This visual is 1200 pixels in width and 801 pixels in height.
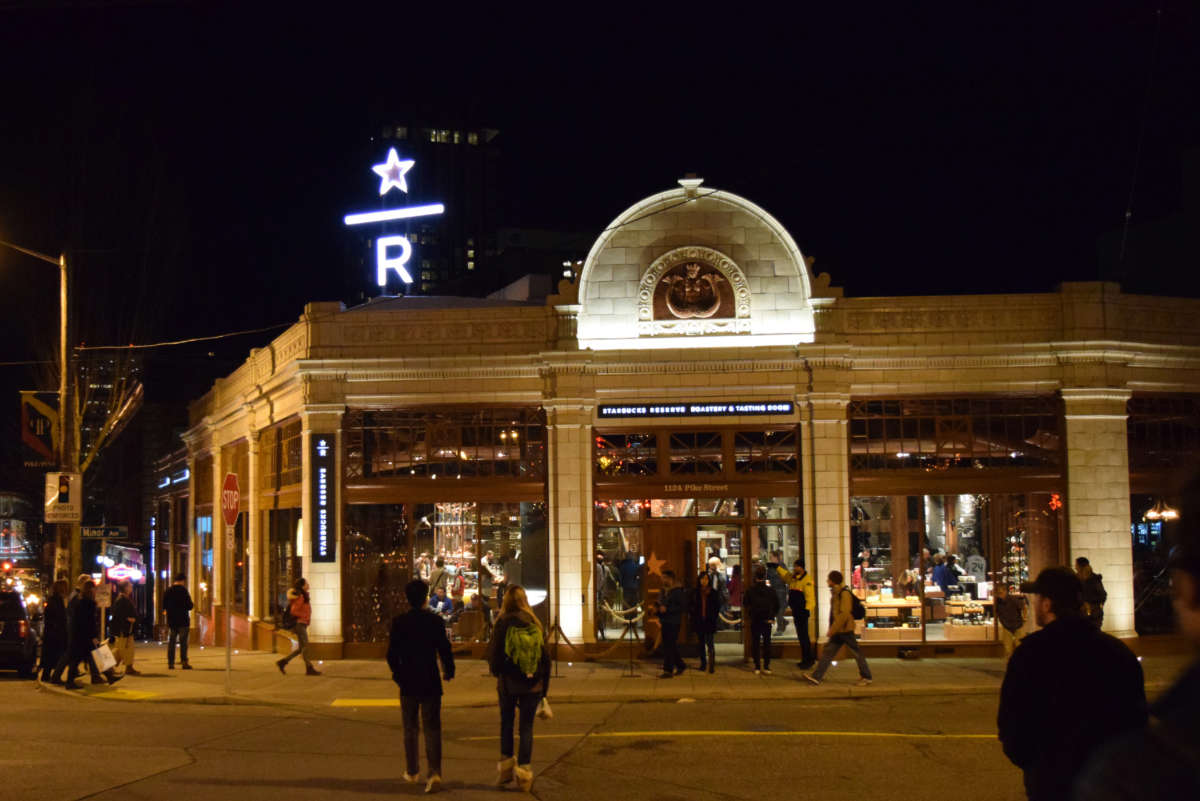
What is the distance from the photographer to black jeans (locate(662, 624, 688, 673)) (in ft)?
62.2

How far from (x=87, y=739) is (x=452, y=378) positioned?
→ 1003 cm

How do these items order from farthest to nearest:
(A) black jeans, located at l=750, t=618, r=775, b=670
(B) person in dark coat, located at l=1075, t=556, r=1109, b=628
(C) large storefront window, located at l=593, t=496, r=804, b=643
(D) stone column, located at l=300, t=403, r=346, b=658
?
(D) stone column, located at l=300, t=403, r=346, b=658 < (C) large storefront window, located at l=593, t=496, r=804, b=643 < (A) black jeans, located at l=750, t=618, r=775, b=670 < (B) person in dark coat, located at l=1075, t=556, r=1109, b=628

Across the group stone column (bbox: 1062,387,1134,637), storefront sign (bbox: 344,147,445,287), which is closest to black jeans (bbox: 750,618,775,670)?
stone column (bbox: 1062,387,1134,637)

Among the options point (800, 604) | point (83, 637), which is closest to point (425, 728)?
point (800, 604)

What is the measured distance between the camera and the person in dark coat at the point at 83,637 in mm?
18922

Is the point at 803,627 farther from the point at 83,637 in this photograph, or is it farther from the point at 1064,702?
the point at 1064,702

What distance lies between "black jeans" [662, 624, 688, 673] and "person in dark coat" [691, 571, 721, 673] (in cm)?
39

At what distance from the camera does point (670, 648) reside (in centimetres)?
1900

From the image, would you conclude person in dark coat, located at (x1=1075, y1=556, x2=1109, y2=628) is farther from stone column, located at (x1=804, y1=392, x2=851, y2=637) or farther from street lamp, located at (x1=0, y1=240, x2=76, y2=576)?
street lamp, located at (x1=0, y1=240, x2=76, y2=576)

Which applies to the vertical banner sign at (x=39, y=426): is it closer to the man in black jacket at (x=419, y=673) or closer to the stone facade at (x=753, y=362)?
the stone facade at (x=753, y=362)

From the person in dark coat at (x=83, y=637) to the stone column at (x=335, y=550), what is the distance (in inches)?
143

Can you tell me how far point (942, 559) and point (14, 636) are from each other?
646 inches

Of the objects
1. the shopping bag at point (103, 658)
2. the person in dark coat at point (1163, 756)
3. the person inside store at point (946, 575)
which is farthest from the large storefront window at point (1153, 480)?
the person in dark coat at point (1163, 756)

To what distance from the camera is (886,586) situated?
70.8 feet
